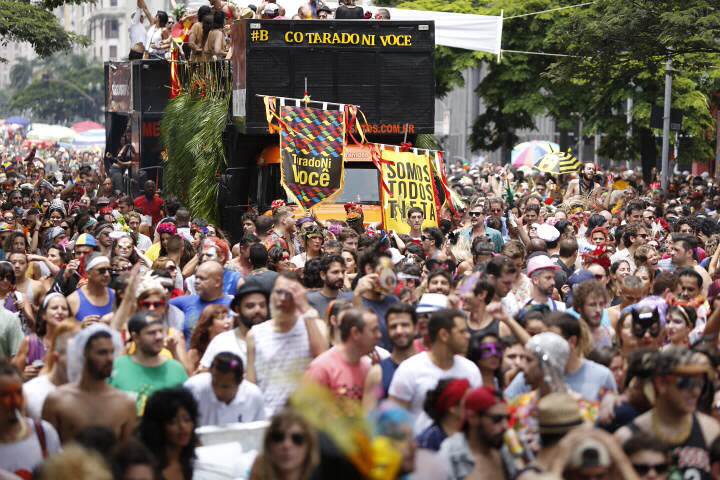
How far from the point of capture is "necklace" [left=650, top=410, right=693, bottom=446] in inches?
258

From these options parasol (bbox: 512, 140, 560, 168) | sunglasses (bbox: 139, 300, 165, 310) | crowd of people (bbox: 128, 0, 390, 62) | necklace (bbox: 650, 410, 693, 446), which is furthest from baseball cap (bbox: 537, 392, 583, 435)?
parasol (bbox: 512, 140, 560, 168)

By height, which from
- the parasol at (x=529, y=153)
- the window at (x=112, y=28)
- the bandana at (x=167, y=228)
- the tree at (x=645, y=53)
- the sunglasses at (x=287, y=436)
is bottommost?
the parasol at (x=529, y=153)

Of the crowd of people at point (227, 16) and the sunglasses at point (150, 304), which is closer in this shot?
the sunglasses at point (150, 304)

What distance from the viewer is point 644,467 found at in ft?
19.6

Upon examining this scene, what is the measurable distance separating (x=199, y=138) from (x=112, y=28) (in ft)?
465

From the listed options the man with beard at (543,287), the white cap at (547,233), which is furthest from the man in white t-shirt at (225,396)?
the white cap at (547,233)

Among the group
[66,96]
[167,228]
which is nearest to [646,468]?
[167,228]

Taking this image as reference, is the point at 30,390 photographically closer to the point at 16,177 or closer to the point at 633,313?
the point at 633,313

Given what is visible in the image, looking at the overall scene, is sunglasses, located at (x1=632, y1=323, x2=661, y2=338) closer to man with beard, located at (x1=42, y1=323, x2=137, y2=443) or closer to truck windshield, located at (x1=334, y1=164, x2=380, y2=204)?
man with beard, located at (x1=42, y1=323, x2=137, y2=443)

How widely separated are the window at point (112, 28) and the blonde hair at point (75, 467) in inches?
6149

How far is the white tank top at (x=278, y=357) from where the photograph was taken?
26.7 feet

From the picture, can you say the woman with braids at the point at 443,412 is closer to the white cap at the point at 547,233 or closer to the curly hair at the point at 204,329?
the curly hair at the point at 204,329

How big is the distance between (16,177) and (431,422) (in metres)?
26.4

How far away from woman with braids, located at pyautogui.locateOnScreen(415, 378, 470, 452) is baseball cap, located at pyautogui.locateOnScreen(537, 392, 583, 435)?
388 millimetres
